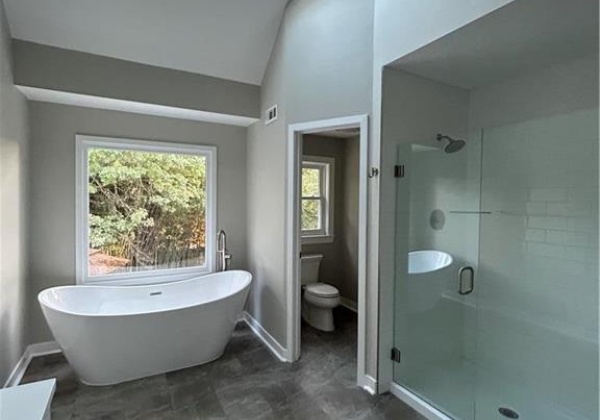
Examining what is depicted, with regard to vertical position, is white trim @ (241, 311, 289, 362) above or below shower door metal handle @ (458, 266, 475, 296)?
below

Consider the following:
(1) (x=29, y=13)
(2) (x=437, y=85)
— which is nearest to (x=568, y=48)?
(2) (x=437, y=85)

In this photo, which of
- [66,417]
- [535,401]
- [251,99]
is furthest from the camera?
[251,99]

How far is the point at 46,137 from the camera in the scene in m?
3.07

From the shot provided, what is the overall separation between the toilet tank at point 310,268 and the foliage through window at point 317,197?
1.21 feet

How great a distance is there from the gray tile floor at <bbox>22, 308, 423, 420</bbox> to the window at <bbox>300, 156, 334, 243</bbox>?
65.9 inches

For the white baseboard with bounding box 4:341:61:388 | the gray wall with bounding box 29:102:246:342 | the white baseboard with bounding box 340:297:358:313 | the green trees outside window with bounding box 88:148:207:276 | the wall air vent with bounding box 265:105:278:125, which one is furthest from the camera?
the white baseboard with bounding box 340:297:358:313

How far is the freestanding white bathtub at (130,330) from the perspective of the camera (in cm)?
243

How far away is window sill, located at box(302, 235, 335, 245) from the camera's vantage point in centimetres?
436

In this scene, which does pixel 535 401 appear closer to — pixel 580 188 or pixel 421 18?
pixel 580 188

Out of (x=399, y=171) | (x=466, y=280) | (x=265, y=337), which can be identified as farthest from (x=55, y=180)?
(x=466, y=280)

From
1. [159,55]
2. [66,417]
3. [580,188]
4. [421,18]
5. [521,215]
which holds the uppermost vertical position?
[159,55]

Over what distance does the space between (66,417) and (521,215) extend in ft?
11.6

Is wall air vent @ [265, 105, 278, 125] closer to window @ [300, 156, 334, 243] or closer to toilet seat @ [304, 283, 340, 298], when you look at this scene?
Answer: window @ [300, 156, 334, 243]

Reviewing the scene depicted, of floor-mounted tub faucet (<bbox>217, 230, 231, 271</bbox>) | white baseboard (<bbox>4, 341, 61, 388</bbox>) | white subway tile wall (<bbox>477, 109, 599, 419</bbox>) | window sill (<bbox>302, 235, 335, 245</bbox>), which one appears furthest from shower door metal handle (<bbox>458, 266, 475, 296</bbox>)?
white baseboard (<bbox>4, 341, 61, 388</bbox>)
